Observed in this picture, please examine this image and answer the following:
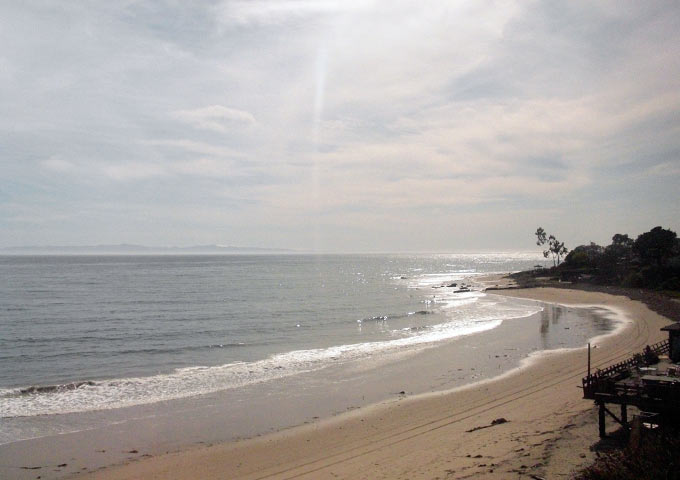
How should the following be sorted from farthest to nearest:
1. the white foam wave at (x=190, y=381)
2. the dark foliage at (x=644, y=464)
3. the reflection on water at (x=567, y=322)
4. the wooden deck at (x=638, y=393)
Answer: the reflection on water at (x=567, y=322)
the white foam wave at (x=190, y=381)
the wooden deck at (x=638, y=393)
the dark foliage at (x=644, y=464)

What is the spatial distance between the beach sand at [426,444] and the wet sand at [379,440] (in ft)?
0.12

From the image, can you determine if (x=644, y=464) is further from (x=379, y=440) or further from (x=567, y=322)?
(x=567, y=322)

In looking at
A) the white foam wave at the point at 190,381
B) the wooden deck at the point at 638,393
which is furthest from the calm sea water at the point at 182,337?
the wooden deck at the point at 638,393

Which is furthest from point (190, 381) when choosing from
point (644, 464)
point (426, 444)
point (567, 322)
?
point (567, 322)

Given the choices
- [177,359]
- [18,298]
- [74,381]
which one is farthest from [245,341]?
[18,298]

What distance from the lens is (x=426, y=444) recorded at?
16922mm

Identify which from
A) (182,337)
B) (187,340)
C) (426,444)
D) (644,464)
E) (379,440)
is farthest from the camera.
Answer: (182,337)

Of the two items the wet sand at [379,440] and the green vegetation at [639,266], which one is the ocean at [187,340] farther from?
the green vegetation at [639,266]

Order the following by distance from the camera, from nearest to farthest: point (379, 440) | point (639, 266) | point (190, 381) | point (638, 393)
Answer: point (638, 393) → point (379, 440) → point (190, 381) → point (639, 266)

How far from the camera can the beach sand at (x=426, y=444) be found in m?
14.2

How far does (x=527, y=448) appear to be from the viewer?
49.0 ft

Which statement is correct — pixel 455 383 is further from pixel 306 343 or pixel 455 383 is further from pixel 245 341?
pixel 245 341

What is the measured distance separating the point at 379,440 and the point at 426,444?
5.87 feet

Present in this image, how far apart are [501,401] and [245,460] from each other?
38.8 feet
